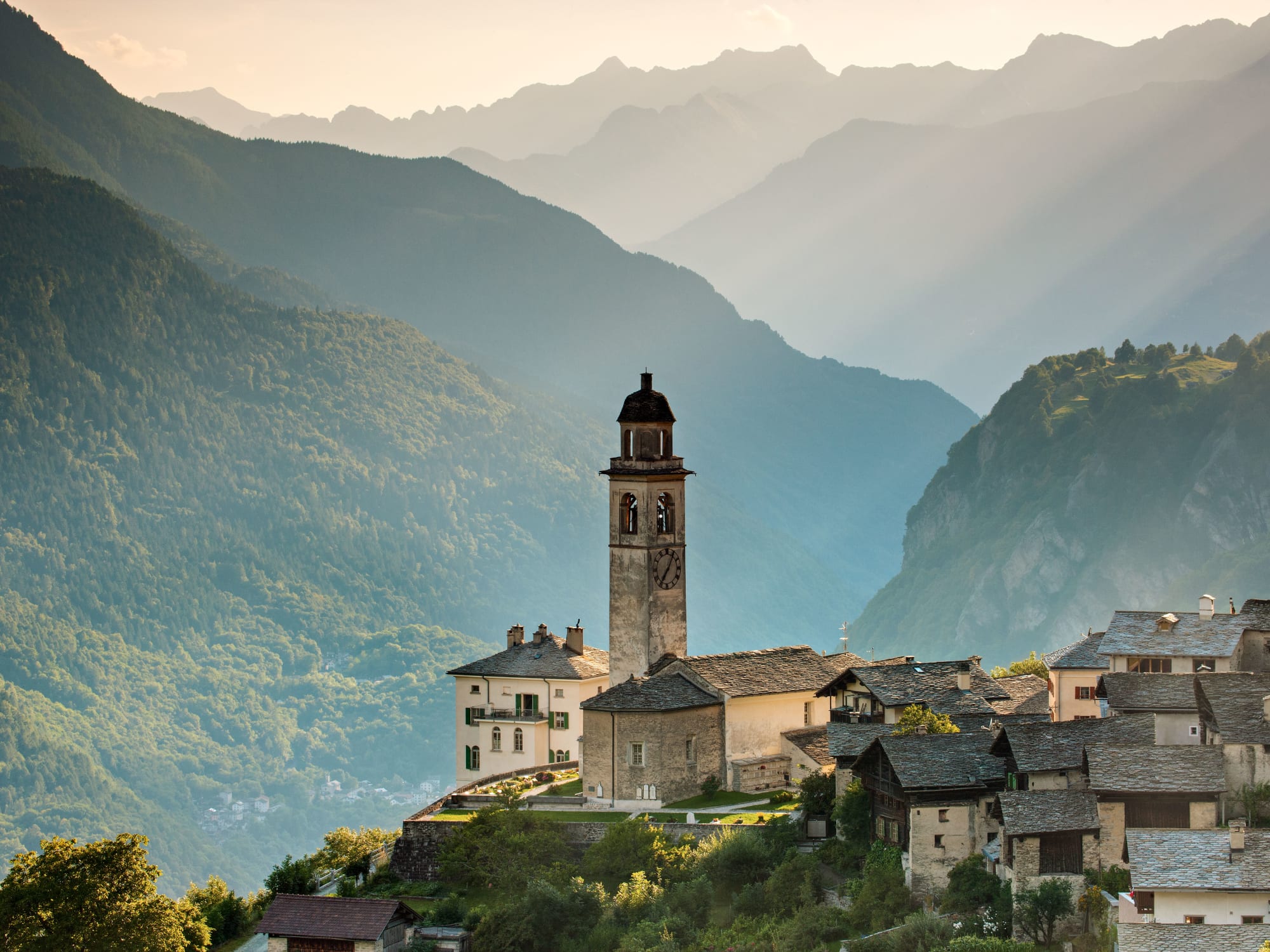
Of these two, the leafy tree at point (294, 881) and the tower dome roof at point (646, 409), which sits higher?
the tower dome roof at point (646, 409)

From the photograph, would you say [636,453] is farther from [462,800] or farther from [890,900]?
[890,900]

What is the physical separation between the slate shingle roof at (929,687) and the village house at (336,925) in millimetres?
19298

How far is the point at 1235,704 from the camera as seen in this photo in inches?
2243

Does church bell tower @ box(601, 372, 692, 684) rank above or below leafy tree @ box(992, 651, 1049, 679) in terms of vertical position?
above

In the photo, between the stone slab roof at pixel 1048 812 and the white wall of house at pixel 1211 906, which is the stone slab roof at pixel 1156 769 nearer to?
the stone slab roof at pixel 1048 812

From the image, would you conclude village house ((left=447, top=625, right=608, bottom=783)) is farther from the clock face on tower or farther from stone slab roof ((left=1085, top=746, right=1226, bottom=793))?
stone slab roof ((left=1085, top=746, right=1226, bottom=793))

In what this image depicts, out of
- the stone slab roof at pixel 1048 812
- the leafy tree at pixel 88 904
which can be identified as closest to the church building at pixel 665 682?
the leafy tree at pixel 88 904

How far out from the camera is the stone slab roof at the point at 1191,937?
45.9 m

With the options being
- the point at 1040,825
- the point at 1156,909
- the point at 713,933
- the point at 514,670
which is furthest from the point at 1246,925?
the point at 514,670

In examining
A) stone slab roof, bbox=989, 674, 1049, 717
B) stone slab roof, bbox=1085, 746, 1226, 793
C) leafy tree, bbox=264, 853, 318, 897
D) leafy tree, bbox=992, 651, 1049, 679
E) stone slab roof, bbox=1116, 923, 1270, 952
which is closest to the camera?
stone slab roof, bbox=1116, 923, 1270, 952

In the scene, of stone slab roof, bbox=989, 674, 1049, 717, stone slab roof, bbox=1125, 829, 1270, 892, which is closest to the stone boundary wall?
stone slab roof, bbox=989, 674, 1049, 717

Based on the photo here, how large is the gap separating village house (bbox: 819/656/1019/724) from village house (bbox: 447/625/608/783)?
1432 centimetres

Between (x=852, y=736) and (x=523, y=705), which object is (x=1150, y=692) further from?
(x=523, y=705)

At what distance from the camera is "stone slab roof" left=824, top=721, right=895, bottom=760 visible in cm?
6412
